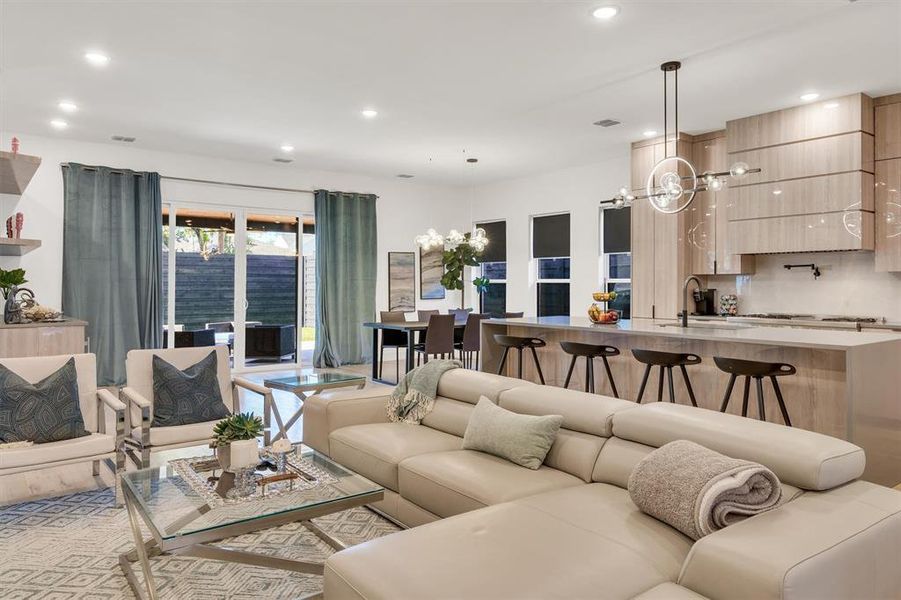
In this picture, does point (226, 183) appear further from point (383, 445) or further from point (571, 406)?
point (571, 406)

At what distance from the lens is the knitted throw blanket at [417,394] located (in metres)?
3.68

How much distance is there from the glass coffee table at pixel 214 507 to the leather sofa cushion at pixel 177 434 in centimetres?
77

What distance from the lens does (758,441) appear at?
2.18 m

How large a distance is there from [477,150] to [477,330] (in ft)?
7.60

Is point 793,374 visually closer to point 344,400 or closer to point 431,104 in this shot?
point 344,400

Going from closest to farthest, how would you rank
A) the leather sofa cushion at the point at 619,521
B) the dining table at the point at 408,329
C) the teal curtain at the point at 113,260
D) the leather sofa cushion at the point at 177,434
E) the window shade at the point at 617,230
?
1. the leather sofa cushion at the point at 619,521
2. the leather sofa cushion at the point at 177,434
3. the teal curtain at the point at 113,260
4. the dining table at the point at 408,329
5. the window shade at the point at 617,230

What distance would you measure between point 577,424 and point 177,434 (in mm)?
2375

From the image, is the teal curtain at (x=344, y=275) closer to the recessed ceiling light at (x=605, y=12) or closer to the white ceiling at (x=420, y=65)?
the white ceiling at (x=420, y=65)

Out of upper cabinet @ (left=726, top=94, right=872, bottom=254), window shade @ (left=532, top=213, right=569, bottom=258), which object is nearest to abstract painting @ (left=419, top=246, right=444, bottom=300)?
window shade @ (left=532, top=213, right=569, bottom=258)

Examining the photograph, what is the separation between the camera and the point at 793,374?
3.79 metres

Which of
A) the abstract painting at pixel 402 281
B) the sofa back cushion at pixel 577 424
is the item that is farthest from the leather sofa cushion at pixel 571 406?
the abstract painting at pixel 402 281

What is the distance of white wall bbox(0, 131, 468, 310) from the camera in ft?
22.9

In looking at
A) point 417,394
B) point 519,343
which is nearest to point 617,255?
point 519,343

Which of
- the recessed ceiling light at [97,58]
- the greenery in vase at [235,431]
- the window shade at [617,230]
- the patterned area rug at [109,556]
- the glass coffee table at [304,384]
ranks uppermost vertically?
the recessed ceiling light at [97,58]
